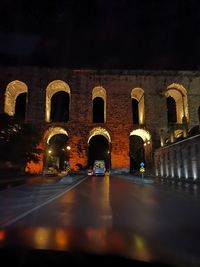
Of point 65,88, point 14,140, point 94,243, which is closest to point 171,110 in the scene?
point 65,88

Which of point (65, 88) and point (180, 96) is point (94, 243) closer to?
point (65, 88)

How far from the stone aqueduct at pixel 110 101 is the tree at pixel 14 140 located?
35.3 ft

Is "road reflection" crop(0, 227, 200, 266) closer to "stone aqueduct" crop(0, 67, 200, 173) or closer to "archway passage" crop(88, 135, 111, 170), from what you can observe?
"stone aqueduct" crop(0, 67, 200, 173)

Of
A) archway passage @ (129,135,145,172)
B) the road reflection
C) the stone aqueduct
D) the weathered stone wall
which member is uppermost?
the stone aqueduct

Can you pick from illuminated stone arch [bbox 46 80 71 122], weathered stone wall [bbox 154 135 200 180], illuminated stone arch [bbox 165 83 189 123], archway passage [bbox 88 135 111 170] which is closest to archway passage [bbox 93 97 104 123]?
archway passage [bbox 88 135 111 170]

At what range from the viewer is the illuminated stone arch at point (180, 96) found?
184ft

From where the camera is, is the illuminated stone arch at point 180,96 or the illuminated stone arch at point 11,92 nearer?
the illuminated stone arch at point 11,92

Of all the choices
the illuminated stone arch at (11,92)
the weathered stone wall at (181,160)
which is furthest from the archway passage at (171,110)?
the illuminated stone arch at (11,92)

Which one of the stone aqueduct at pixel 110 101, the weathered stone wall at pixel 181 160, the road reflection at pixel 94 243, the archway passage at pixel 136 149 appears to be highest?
the stone aqueduct at pixel 110 101

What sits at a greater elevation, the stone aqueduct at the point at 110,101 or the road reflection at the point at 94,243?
the stone aqueduct at the point at 110,101

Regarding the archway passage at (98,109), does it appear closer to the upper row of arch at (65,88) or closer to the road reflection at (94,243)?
the upper row of arch at (65,88)

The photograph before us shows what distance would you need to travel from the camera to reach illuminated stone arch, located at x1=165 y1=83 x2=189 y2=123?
56.2 m

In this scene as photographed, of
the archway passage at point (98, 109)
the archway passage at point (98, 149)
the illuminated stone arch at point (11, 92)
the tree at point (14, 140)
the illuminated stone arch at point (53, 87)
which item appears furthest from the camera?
the archway passage at point (98, 149)

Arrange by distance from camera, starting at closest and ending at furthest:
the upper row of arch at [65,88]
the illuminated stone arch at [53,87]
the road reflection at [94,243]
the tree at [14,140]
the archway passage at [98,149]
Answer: the road reflection at [94,243]
the tree at [14,140]
the upper row of arch at [65,88]
the illuminated stone arch at [53,87]
the archway passage at [98,149]
